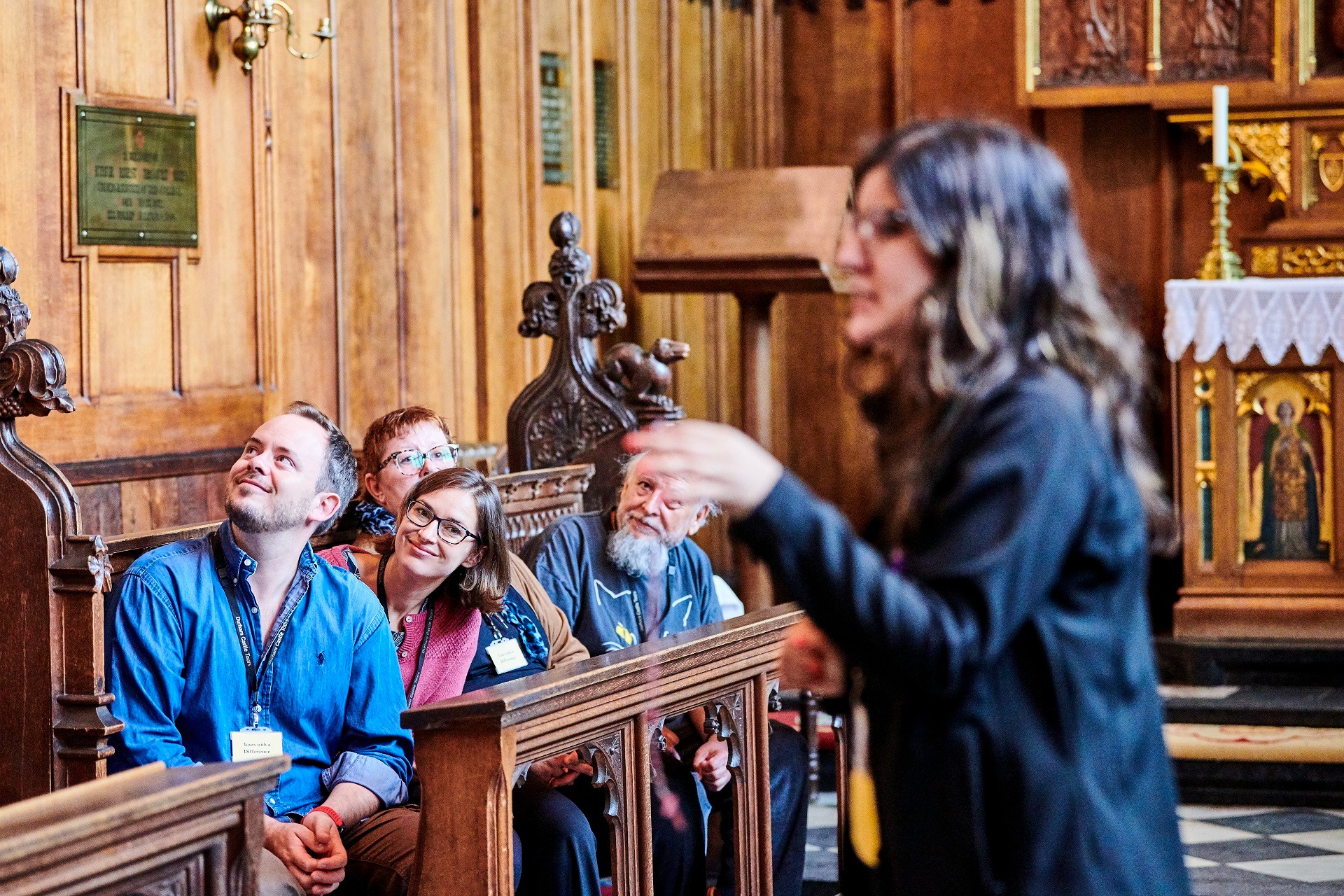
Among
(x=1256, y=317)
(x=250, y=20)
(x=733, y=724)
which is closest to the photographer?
(x=733, y=724)

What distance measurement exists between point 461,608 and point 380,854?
26.0 inches

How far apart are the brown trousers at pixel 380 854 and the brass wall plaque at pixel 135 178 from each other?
2.09 meters

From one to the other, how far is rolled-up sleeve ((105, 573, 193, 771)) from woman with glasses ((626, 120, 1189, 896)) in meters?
→ 1.75

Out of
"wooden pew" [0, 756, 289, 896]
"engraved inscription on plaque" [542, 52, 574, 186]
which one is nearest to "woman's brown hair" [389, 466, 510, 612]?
"wooden pew" [0, 756, 289, 896]

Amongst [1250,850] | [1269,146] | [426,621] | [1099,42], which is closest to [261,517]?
[426,621]

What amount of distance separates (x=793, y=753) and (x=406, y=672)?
1.03m

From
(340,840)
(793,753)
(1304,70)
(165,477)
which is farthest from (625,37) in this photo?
(340,840)

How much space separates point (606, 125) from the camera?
720cm

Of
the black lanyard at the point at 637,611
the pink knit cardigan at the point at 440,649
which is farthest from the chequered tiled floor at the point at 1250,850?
the pink knit cardigan at the point at 440,649

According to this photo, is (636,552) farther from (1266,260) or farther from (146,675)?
(1266,260)

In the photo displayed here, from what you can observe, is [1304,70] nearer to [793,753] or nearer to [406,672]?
[793,753]

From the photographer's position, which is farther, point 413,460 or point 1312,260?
point 1312,260

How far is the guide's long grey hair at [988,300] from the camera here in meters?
1.45

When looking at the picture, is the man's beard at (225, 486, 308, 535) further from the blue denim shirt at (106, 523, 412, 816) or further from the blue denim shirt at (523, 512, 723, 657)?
the blue denim shirt at (523, 512, 723, 657)
